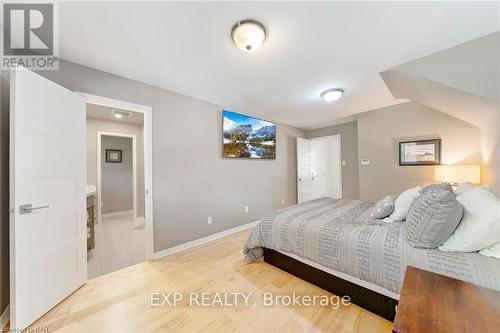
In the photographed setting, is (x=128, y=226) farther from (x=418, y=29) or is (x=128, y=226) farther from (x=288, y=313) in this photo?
(x=418, y=29)

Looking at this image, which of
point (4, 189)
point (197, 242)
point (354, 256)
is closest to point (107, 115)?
point (4, 189)

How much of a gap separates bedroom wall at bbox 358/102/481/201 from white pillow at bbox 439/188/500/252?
2.21 metres

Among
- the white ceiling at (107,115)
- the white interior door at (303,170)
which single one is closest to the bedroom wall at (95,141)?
the white ceiling at (107,115)

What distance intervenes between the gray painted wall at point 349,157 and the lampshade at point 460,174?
1.86 meters

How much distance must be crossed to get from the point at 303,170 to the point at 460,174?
9.34 feet

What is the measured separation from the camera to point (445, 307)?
0.74 m

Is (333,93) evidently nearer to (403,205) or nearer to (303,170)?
(403,205)

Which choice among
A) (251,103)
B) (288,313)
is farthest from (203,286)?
(251,103)

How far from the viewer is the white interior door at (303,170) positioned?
485 cm

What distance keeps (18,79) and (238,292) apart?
2.48 metres

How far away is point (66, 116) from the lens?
1.75 metres

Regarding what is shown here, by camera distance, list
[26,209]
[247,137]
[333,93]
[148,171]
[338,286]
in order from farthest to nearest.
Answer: [247,137] < [333,93] < [148,171] < [338,286] < [26,209]

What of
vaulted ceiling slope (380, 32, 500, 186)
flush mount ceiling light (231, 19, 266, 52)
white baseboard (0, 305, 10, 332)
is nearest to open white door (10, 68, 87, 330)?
white baseboard (0, 305, 10, 332)

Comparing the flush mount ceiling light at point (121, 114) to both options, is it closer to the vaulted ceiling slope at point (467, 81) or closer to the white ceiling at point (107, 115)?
the white ceiling at point (107, 115)
